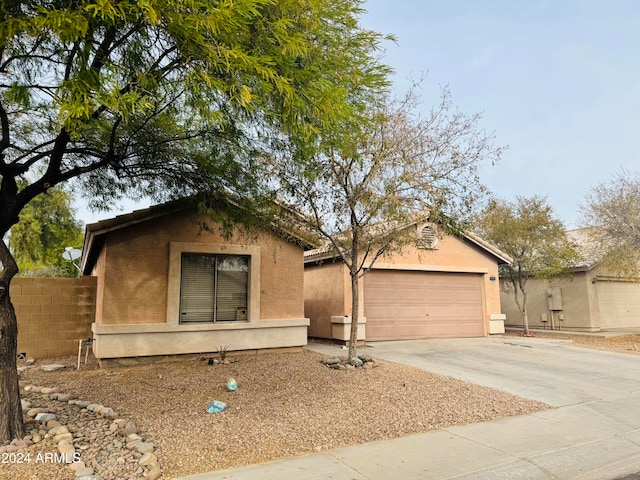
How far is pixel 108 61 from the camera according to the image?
4.64m

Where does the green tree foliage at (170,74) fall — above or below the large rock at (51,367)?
above

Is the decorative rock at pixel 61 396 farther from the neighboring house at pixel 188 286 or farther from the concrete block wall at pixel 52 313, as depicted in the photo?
the concrete block wall at pixel 52 313

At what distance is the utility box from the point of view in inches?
789

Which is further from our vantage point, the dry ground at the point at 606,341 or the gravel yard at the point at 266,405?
the dry ground at the point at 606,341

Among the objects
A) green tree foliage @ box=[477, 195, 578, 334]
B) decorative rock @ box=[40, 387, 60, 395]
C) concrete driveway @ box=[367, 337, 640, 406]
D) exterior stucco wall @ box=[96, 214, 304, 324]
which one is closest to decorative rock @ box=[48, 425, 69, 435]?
decorative rock @ box=[40, 387, 60, 395]

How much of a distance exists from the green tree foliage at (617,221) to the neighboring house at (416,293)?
14.4 ft

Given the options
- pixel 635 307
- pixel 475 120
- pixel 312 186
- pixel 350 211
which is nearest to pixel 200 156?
pixel 312 186

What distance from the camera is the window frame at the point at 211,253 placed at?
9.58m

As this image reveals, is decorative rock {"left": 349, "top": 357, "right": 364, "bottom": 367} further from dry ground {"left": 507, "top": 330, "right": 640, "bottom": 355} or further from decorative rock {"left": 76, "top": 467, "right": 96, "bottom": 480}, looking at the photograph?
dry ground {"left": 507, "top": 330, "right": 640, "bottom": 355}

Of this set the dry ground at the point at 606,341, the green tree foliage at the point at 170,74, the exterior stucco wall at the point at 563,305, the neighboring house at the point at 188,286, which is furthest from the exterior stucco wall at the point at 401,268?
the green tree foliage at the point at 170,74

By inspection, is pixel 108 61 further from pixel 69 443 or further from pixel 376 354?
pixel 376 354

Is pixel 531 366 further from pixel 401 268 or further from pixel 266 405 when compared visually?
pixel 266 405

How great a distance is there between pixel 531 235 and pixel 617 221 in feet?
11.0

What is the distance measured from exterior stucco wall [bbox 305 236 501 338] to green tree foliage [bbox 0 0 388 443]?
24.1 ft
